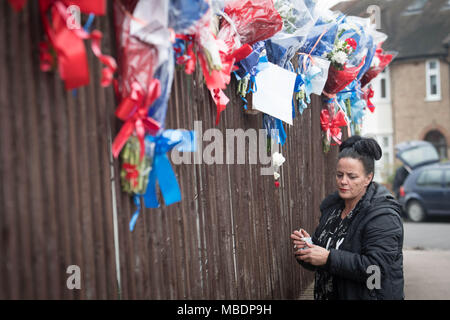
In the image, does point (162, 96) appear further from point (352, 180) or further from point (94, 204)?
point (352, 180)

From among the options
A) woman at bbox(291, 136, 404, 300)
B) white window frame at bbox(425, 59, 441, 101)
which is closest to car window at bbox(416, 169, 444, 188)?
woman at bbox(291, 136, 404, 300)

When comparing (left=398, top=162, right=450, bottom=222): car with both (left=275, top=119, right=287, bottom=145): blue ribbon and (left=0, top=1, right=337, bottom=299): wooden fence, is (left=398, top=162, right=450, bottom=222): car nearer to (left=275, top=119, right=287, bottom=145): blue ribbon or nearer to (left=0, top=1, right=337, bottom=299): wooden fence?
(left=275, top=119, right=287, bottom=145): blue ribbon

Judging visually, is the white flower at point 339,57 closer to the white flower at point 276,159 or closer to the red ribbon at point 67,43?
the white flower at point 276,159

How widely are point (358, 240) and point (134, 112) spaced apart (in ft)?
5.84

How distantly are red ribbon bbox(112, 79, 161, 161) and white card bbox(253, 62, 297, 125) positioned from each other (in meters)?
1.34

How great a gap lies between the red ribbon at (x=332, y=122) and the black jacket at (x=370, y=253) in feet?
7.56

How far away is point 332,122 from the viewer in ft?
17.6

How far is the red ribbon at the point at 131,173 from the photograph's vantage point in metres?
2.03

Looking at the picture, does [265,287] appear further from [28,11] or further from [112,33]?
[28,11]

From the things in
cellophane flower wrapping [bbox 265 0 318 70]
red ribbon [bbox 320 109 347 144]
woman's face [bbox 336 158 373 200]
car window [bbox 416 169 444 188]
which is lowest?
car window [bbox 416 169 444 188]

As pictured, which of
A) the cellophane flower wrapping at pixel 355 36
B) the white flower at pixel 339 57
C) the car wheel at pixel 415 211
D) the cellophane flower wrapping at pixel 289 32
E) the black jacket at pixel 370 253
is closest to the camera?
the black jacket at pixel 370 253

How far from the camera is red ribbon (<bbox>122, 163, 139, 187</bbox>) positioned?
2031 millimetres

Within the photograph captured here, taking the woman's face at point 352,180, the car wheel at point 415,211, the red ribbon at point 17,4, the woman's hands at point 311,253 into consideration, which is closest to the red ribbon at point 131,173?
the red ribbon at point 17,4
